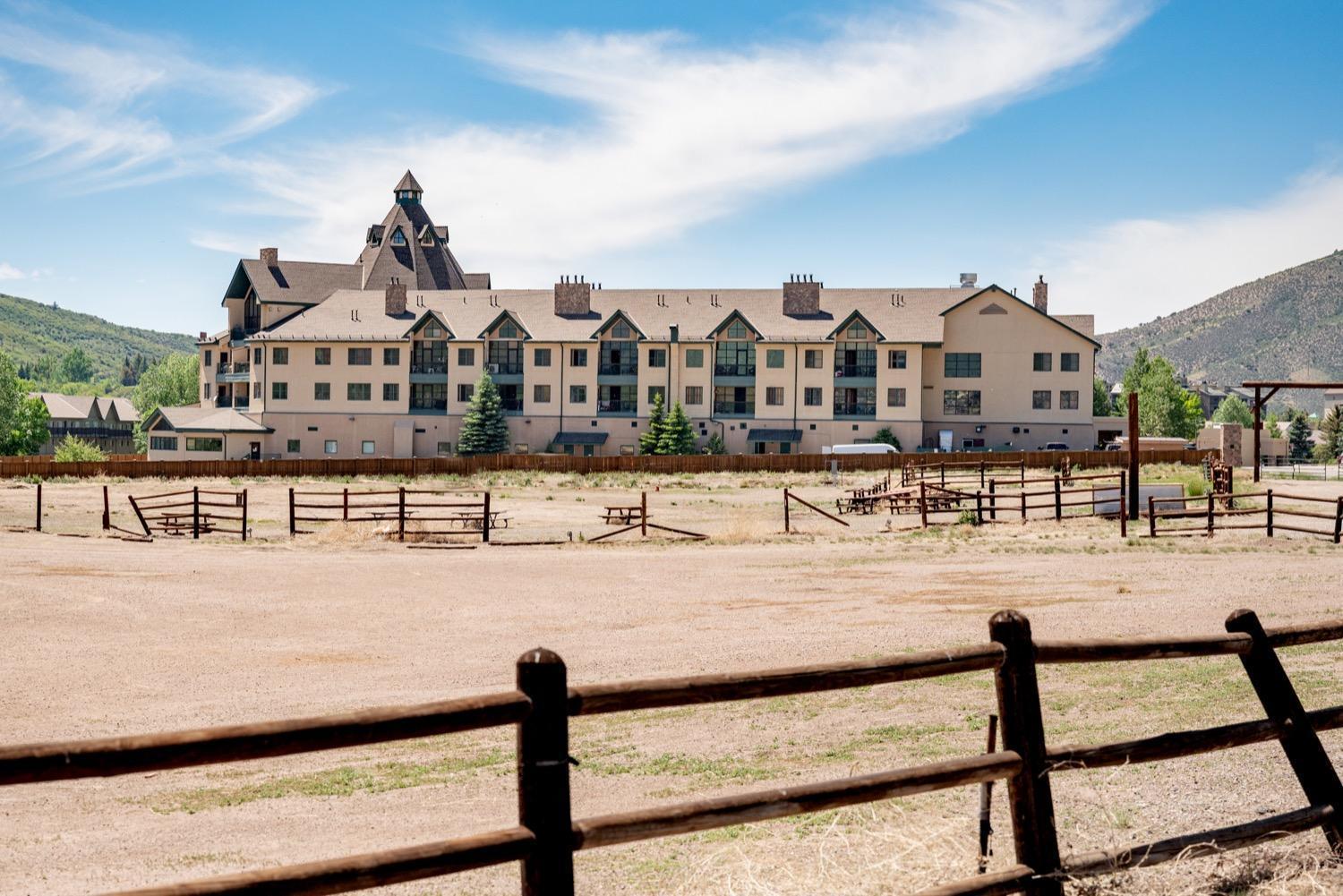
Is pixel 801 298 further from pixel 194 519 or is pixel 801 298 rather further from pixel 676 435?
pixel 194 519

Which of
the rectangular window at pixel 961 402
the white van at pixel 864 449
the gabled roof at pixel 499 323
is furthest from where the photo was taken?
the gabled roof at pixel 499 323

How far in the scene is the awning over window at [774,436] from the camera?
8144 centimetres

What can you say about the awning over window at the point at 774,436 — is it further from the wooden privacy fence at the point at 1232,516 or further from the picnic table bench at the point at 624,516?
the wooden privacy fence at the point at 1232,516

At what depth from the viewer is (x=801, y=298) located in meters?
85.4

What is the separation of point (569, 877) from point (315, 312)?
9048 centimetres

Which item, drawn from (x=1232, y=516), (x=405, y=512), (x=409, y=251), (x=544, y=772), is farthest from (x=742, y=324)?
(x=544, y=772)

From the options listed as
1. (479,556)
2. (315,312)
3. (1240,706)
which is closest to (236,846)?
(1240,706)

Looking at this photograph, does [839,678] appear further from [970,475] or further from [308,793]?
[970,475]

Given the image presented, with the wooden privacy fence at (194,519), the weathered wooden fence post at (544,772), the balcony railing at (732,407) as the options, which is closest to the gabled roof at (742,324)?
the balcony railing at (732,407)

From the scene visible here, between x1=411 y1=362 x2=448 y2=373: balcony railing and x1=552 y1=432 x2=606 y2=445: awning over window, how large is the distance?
33.8 ft

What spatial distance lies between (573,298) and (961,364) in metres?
28.8

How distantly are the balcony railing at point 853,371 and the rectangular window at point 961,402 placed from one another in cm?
595

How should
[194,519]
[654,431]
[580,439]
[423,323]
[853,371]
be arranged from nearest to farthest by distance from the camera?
[194,519], [654,431], [853,371], [580,439], [423,323]

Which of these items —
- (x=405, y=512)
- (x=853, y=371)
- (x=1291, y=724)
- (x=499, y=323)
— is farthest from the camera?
(x=499, y=323)
